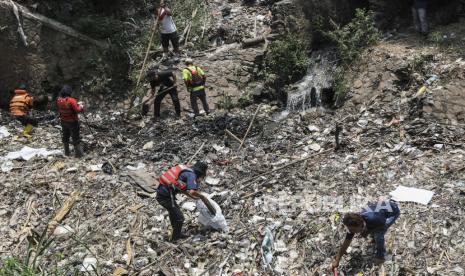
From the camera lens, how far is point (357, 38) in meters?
10.4

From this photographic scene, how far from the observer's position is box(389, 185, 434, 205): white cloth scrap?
626cm

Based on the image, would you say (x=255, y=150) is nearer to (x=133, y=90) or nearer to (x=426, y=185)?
(x=426, y=185)

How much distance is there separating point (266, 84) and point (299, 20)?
186cm

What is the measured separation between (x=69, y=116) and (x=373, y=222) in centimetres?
560

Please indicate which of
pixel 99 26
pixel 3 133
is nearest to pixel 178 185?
pixel 3 133

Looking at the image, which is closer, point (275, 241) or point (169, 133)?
point (275, 241)

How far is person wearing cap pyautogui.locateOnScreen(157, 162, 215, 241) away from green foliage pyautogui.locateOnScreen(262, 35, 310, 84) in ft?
18.7

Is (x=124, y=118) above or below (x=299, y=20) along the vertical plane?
below

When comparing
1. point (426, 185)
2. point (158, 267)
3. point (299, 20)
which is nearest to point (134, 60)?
point (299, 20)

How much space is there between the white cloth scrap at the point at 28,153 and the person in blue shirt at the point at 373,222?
229 inches

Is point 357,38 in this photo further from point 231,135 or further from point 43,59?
point 43,59

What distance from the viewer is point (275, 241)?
6.02m

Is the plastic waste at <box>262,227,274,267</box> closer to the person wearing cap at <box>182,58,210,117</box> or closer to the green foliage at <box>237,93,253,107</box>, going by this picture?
the person wearing cap at <box>182,58,210,117</box>

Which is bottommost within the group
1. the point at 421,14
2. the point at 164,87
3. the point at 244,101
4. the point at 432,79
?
the point at 244,101
